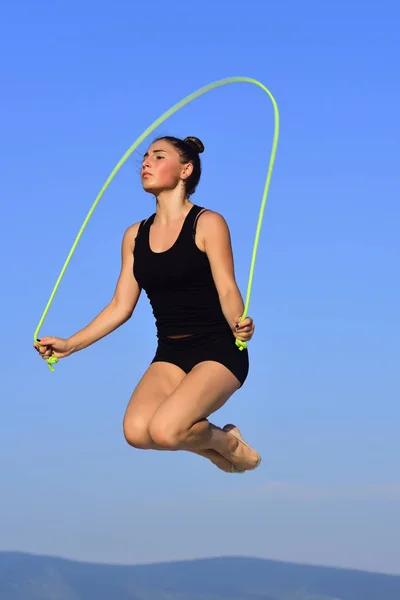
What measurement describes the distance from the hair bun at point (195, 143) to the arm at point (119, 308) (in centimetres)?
81

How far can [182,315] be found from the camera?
9.28 m

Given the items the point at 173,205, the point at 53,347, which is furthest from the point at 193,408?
the point at 173,205

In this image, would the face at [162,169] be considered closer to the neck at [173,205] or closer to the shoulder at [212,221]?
the neck at [173,205]

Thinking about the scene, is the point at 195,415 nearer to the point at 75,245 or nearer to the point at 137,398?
the point at 137,398

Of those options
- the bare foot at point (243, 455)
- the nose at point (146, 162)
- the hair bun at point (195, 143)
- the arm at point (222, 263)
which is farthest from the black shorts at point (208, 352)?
the hair bun at point (195, 143)

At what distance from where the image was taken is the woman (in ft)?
29.4

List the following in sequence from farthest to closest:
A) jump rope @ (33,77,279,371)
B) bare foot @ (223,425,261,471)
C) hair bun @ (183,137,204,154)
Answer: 1. bare foot @ (223,425,261,471)
2. hair bun @ (183,137,204,154)
3. jump rope @ (33,77,279,371)

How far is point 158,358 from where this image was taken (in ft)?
31.1

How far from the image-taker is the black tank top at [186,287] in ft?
30.2

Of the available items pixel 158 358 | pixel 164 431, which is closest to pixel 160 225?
pixel 158 358

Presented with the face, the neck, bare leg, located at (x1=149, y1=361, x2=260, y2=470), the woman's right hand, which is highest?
the face

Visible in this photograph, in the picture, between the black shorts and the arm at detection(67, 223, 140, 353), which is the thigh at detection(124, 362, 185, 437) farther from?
the arm at detection(67, 223, 140, 353)

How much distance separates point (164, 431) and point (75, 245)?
1.96 m

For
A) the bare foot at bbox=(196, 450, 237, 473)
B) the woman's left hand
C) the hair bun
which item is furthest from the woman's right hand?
the hair bun
